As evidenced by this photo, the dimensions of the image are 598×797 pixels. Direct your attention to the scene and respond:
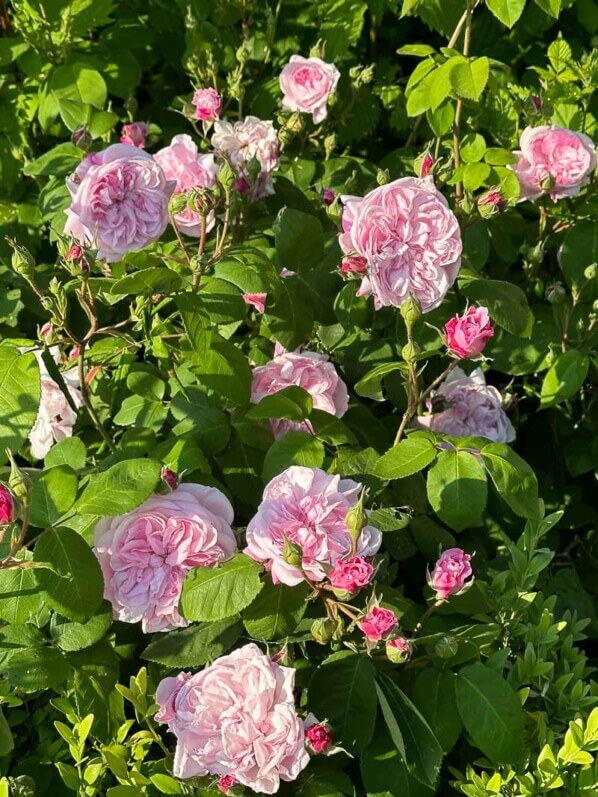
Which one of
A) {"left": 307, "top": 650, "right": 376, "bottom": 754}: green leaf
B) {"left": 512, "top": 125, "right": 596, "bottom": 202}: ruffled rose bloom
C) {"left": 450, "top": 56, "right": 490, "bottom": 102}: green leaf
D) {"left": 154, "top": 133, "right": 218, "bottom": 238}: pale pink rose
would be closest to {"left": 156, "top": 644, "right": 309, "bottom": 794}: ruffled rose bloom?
{"left": 307, "top": 650, "right": 376, "bottom": 754}: green leaf

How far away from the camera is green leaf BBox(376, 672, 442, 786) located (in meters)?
1.39

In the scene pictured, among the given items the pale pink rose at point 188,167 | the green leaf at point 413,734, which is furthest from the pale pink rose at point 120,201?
the green leaf at point 413,734

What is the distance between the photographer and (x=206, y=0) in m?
2.55

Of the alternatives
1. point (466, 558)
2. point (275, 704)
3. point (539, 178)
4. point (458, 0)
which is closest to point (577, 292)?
point (539, 178)

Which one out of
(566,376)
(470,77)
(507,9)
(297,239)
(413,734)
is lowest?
(413,734)

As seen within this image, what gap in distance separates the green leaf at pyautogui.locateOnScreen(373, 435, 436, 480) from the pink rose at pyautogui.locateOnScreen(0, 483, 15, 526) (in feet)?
1.82

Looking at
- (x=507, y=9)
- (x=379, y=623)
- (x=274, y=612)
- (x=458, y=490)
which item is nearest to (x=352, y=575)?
(x=379, y=623)

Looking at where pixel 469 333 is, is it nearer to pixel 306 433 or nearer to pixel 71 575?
pixel 306 433

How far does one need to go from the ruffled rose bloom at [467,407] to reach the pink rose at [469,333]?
1.49 ft

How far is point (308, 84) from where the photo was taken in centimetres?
221

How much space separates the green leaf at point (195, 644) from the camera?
4.74ft

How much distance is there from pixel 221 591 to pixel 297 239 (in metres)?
0.76

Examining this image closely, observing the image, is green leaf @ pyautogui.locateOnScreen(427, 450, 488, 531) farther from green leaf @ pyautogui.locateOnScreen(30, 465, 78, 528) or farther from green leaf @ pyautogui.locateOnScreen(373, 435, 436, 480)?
green leaf @ pyautogui.locateOnScreen(30, 465, 78, 528)

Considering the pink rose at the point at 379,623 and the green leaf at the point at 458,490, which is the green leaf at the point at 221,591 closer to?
the pink rose at the point at 379,623
